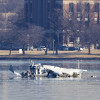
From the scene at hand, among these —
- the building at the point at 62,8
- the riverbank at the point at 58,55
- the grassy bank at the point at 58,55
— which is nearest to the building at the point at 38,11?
the building at the point at 62,8

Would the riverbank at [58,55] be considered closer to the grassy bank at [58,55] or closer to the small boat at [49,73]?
the grassy bank at [58,55]

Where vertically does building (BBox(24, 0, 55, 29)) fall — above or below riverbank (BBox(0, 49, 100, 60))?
above

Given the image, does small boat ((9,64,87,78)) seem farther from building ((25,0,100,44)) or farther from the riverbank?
building ((25,0,100,44))

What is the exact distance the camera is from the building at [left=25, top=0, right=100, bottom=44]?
12450cm

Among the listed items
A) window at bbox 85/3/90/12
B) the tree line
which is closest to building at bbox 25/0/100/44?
window at bbox 85/3/90/12

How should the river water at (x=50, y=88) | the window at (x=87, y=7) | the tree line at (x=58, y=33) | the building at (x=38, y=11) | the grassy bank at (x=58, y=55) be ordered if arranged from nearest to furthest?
the river water at (x=50, y=88), the grassy bank at (x=58, y=55), the tree line at (x=58, y=33), the window at (x=87, y=7), the building at (x=38, y=11)

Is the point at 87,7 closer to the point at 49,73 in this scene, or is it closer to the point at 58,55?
the point at 58,55

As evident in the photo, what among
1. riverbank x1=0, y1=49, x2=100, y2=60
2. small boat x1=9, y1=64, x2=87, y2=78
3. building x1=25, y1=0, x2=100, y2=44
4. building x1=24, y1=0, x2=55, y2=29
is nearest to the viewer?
small boat x1=9, y1=64, x2=87, y2=78

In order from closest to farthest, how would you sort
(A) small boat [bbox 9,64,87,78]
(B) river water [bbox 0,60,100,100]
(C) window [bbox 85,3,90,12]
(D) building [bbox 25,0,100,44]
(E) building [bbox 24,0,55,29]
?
1. (B) river water [bbox 0,60,100,100]
2. (A) small boat [bbox 9,64,87,78]
3. (D) building [bbox 25,0,100,44]
4. (C) window [bbox 85,3,90,12]
5. (E) building [bbox 24,0,55,29]

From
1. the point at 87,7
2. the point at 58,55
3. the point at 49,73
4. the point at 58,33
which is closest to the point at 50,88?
the point at 49,73

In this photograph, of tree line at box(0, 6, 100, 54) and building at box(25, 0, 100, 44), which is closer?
tree line at box(0, 6, 100, 54)

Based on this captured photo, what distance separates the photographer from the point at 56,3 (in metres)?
134

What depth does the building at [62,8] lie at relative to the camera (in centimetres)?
Result: 12450

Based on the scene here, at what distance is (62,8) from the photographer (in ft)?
424
